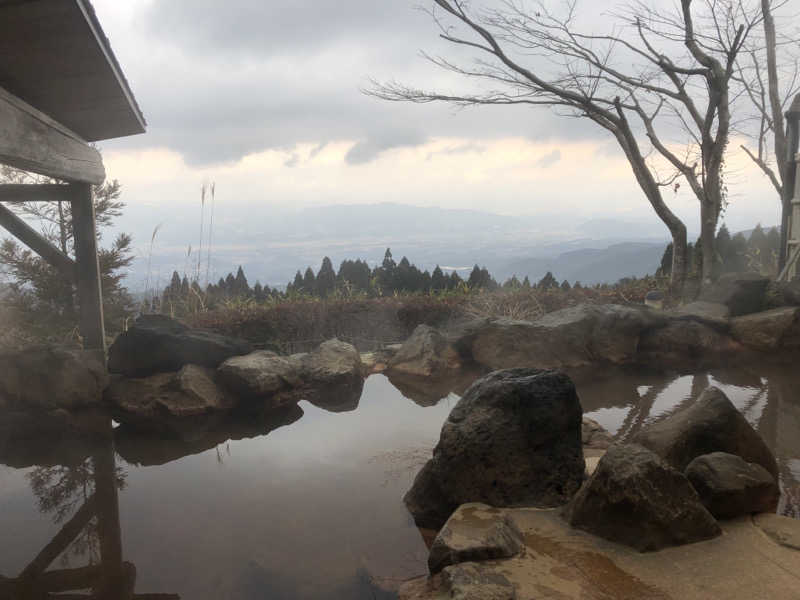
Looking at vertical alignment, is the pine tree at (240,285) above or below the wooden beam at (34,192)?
below

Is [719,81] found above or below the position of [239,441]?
above

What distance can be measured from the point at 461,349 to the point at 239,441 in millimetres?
3379

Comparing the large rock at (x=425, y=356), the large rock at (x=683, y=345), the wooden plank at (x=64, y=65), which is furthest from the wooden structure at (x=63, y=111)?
the large rock at (x=683, y=345)

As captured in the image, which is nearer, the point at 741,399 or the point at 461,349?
the point at 741,399

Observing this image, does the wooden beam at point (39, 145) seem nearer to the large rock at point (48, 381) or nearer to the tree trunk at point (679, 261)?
the large rock at point (48, 381)

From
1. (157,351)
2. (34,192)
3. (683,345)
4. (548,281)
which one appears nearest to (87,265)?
(34,192)

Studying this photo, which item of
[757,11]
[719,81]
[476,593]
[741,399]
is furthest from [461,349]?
[757,11]

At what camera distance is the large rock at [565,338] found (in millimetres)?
6781

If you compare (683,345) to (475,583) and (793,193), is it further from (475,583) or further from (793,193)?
(475,583)

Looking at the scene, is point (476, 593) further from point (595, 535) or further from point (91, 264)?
point (91, 264)

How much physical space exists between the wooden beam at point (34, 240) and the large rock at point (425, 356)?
3.71 m

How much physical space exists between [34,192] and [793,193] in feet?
39.6

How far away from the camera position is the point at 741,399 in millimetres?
5363

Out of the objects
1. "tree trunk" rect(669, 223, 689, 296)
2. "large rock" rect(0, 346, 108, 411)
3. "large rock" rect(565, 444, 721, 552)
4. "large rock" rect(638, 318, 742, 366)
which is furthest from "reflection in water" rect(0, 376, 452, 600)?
"tree trunk" rect(669, 223, 689, 296)
